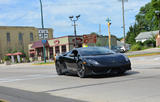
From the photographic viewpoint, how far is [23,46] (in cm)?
8162

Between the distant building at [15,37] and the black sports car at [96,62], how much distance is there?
2585 inches

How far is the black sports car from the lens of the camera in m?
10.5

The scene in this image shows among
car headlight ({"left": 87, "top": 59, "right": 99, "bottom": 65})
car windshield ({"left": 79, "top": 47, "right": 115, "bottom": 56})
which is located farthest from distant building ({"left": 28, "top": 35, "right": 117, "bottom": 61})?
car headlight ({"left": 87, "top": 59, "right": 99, "bottom": 65})

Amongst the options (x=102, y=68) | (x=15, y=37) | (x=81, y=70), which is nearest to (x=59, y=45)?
(x=15, y=37)

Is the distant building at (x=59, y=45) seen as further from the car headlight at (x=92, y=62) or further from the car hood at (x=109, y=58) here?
the car headlight at (x=92, y=62)

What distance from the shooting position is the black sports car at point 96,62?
10.5 meters

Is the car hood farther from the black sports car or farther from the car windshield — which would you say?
the car windshield

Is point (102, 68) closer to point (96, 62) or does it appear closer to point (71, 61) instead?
point (96, 62)

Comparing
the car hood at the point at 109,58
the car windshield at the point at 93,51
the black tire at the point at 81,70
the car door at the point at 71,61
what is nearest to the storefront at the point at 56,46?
the car door at the point at 71,61

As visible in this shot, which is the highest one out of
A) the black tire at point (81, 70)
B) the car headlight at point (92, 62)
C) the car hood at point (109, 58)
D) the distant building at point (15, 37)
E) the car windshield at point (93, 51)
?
the distant building at point (15, 37)

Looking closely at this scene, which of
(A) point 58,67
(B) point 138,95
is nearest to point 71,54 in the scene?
(A) point 58,67

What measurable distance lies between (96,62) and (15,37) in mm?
72058

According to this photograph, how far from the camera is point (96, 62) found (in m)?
10.5

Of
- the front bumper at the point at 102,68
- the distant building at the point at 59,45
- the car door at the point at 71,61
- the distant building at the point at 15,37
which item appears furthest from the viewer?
the distant building at the point at 15,37
